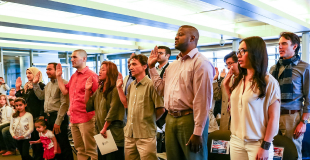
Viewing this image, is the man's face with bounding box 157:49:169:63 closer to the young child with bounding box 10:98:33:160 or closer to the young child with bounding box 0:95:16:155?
the young child with bounding box 10:98:33:160

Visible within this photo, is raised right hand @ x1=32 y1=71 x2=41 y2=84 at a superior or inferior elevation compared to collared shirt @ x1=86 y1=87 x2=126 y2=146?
superior

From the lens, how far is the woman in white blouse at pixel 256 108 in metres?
1.67

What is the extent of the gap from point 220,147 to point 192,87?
548mm

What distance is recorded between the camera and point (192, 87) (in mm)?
2002

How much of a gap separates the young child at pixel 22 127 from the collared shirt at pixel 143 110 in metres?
2.37

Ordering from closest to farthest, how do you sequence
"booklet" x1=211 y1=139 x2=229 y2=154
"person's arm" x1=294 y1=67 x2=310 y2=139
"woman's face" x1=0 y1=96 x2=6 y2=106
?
1. "booklet" x1=211 y1=139 x2=229 y2=154
2. "person's arm" x1=294 y1=67 x2=310 y2=139
3. "woman's face" x1=0 y1=96 x2=6 y2=106

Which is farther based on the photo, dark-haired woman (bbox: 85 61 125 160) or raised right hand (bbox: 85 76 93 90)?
raised right hand (bbox: 85 76 93 90)

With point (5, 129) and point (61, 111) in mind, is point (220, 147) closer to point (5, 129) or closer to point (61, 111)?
point (61, 111)

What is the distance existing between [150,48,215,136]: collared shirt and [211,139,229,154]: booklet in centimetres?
37

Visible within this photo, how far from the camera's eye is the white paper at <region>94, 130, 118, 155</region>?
2.81 metres

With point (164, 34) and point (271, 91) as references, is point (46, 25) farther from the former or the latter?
point (271, 91)

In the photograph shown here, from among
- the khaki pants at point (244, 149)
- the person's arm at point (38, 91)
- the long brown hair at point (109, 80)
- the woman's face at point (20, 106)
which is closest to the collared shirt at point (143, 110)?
the long brown hair at point (109, 80)

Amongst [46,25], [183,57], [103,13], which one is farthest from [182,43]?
[46,25]

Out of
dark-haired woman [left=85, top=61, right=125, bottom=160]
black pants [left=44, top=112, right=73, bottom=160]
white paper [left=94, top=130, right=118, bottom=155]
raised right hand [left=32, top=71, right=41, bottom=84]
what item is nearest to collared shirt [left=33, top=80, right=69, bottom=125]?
black pants [left=44, top=112, right=73, bottom=160]
